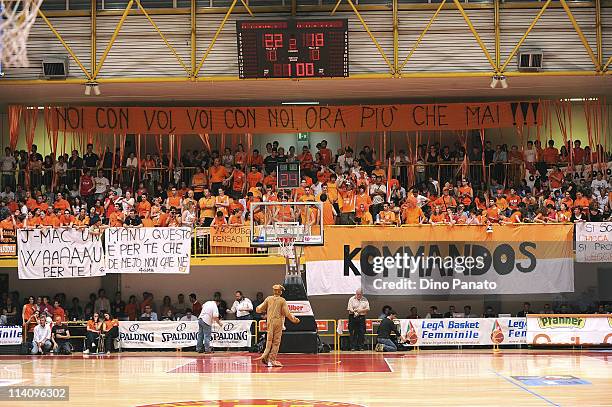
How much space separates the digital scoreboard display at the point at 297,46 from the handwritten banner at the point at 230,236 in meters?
4.57

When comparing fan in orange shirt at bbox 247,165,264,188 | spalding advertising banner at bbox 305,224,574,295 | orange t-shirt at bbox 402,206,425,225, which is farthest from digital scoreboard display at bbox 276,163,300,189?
orange t-shirt at bbox 402,206,425,225

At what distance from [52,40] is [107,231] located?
6.58 m

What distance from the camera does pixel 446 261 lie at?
92.1 feet

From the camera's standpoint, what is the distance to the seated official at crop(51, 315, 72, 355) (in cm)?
2769

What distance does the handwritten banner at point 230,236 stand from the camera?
2875 cm

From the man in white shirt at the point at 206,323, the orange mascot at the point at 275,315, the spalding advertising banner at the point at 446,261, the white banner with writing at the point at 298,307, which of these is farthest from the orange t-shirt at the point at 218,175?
the orange mascot at the point at 275,315

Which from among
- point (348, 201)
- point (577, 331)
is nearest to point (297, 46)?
point (348, 201)

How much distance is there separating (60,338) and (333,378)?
37.5ft

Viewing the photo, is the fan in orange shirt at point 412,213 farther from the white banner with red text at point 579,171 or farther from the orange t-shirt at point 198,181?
the orange t-shirt at point 198,181

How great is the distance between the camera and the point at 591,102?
3475cm

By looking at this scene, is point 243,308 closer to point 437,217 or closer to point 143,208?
point 143,208

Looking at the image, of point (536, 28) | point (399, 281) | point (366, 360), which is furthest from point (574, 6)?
point (366, 360)

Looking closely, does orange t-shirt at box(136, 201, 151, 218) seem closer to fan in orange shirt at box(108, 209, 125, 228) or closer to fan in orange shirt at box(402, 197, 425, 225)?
fan in orange shirt at box(108, 209, 125, 228)

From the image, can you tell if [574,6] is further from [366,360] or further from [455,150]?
[366,360]
